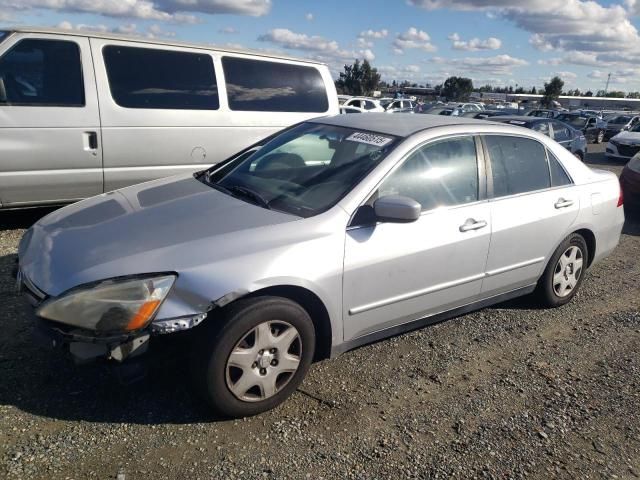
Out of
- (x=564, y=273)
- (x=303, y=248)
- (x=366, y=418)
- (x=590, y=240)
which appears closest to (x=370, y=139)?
(x=303, y=248)

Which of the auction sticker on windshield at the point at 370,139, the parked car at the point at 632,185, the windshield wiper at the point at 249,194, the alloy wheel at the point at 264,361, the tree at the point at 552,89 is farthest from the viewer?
the tree at the point at 552,89

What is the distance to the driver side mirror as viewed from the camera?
2.92 m

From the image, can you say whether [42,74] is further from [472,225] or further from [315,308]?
[472,225]

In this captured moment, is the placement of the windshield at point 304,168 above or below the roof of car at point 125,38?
below

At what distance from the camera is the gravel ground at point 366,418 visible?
2492mm

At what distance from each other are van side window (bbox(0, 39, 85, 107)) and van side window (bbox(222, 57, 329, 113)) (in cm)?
167

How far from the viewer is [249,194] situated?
328 centimetres

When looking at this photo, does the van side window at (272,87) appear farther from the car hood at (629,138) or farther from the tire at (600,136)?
the tire at (600,136)

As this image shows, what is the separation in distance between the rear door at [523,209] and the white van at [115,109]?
3436mm

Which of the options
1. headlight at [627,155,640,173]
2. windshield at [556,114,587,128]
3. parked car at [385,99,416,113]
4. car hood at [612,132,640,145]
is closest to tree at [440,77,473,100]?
parked car at [385,99,416,113]

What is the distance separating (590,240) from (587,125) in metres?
21.3

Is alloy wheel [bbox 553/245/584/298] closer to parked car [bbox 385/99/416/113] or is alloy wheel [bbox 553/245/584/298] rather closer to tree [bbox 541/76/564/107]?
parked car [bbox 385/99/416/113]

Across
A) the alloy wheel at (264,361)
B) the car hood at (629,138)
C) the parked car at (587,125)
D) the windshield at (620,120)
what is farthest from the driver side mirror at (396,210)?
the windshield at (620,120)

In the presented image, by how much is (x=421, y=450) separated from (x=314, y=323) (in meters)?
0.87
